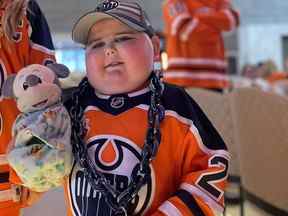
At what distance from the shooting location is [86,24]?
839mm

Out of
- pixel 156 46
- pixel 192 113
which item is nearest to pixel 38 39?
pixel 156 46

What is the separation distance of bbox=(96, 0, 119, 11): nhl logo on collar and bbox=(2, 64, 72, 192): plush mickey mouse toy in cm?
15

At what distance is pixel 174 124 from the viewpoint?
80 cm

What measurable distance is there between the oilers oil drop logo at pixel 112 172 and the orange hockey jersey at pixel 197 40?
1525 mm

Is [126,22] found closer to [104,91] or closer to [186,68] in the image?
[104,91]

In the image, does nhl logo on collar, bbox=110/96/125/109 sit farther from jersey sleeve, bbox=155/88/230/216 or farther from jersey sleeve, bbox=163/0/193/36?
jersey sleeve, bbox=163/0/193/36

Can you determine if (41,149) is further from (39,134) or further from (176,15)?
(176,15)

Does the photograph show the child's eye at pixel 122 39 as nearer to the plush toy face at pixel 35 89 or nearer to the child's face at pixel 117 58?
the child's face at pixel 117 58

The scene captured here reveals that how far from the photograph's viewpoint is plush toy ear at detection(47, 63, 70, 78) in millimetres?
900

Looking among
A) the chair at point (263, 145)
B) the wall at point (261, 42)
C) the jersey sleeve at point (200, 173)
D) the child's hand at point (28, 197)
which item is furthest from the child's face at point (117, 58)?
the wall at point (261, 42)

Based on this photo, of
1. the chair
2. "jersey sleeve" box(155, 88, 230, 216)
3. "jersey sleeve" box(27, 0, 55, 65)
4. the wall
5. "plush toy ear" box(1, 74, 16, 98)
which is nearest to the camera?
"jersey sleeve" box(155, 88, 230, 216)

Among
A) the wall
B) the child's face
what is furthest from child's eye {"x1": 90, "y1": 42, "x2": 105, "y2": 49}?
the wall

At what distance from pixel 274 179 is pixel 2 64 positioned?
2.83ft

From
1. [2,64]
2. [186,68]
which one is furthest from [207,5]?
[2,64]
